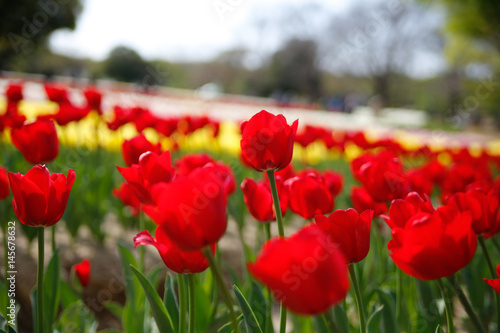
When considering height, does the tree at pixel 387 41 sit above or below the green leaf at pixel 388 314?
above

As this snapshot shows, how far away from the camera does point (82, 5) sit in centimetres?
1404

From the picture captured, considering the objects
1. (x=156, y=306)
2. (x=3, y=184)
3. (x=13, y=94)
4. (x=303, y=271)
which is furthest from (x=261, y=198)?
(x=13, y=94)

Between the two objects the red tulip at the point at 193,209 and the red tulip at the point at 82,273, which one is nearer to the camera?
the red tulip at the point at 193,209

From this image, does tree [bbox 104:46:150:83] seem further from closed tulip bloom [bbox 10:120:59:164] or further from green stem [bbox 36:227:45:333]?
green stem [bbox 36:227:45:333]

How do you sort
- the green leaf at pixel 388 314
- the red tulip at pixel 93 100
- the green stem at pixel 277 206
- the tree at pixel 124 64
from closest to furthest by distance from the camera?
the green stem at pixel 277 206, the green leaf at pixel 388 314, the red tulip at pixel 93 100, the tree at pixel 124 64

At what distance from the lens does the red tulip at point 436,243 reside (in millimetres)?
669

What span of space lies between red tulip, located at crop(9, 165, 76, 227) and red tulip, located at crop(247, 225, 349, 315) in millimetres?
541

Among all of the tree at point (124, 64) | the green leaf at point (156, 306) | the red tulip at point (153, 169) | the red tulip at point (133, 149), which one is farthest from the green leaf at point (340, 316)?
the tree at point (124, 64)

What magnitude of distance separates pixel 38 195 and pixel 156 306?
311 millimetres

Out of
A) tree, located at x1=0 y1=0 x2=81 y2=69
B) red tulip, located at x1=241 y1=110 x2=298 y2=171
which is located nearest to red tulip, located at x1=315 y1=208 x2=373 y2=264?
red tulip, located at x1=241 y1=110 x2=298 y2=171

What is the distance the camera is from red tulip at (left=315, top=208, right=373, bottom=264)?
723mm

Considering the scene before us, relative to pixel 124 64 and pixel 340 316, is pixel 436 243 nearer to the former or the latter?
pixel 340 316

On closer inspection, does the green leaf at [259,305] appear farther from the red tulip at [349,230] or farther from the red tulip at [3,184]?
the red tulip at [3,184]

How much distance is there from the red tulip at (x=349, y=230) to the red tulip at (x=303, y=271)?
0.79 feet
